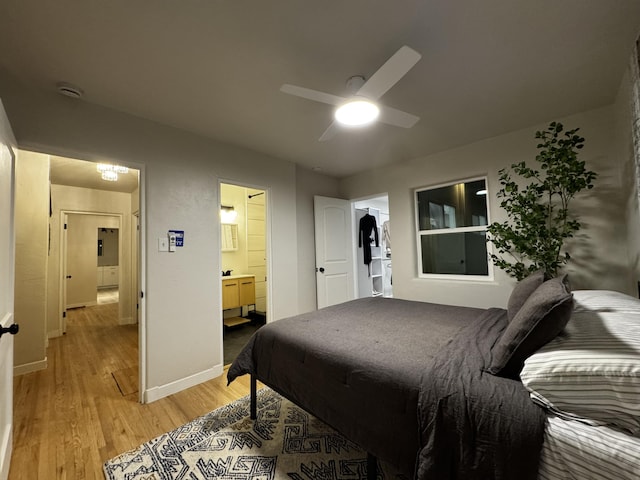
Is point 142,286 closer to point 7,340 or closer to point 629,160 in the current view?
point 7,340

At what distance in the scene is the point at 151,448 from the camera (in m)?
1.67

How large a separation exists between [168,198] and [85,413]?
5.97ft

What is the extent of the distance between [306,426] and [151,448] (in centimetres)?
98

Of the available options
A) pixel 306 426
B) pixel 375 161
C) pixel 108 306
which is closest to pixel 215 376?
pixel 306 426

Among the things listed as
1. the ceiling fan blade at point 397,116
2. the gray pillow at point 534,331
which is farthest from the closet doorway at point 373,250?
the gray pillow at point 534,331

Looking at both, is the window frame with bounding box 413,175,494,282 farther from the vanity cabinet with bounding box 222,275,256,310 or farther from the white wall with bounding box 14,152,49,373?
the white wall with bounding box 14,152,49,373

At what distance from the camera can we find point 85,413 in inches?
80.8

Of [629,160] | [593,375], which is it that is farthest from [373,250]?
[593,375]

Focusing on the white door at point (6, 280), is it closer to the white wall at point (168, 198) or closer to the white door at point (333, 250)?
the white wall at point (168, 198)

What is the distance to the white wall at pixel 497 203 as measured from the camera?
229 cm

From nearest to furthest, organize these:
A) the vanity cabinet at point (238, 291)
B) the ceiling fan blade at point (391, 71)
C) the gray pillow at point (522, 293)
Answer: the ceiling fan blade at point (391, 71) < the gray pillow at point (522, 293) < the vanity cabinet at point (238, 291)

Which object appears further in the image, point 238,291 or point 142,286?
point 238,291

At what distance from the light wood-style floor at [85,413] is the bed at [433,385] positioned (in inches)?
36.4

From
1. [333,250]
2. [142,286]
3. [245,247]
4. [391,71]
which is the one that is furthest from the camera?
[245,247]
